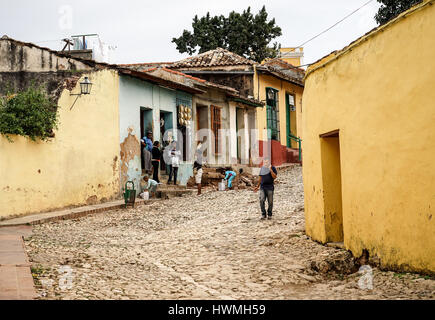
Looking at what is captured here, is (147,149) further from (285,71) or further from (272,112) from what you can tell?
(285,71)

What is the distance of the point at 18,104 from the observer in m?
12.9

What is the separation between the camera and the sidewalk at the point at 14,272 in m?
5.14

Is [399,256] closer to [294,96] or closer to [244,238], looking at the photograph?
[244,238]

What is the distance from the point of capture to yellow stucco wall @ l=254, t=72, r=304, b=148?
2488cm

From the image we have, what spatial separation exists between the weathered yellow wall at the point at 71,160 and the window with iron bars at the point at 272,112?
33.8 feet

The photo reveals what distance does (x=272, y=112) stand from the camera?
85.8 ft

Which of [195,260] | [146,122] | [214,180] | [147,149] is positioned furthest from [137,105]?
[195,260]

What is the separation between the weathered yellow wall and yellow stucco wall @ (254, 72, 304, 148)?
31.5ft

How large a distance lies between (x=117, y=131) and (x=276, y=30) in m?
21.6

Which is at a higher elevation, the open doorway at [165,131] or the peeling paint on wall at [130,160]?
the open doorway at [165,131]

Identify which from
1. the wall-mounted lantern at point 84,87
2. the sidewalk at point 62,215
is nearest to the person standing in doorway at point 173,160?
the sidewalk at point 62,215

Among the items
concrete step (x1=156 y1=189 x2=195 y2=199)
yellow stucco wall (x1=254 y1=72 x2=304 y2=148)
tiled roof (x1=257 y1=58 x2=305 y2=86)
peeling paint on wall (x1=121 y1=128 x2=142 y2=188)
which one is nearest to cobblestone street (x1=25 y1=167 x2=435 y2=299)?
peeling paint on wall (x1=121 y1=128 x2=142 y2=188)

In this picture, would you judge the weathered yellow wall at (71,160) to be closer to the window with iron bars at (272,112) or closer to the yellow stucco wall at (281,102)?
the yellow stucco wall at (281,102)
